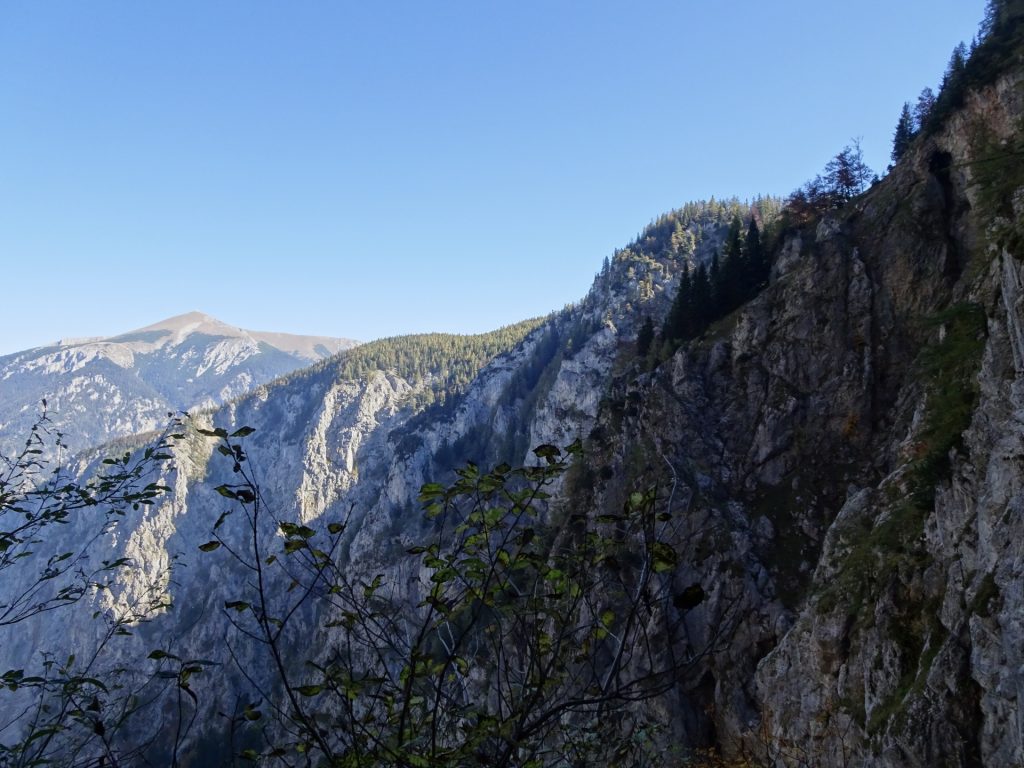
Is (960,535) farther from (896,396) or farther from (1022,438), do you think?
(896,396)

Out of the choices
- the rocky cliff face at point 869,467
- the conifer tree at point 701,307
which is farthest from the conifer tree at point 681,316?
Result: the rocky cliff face at point 869,467

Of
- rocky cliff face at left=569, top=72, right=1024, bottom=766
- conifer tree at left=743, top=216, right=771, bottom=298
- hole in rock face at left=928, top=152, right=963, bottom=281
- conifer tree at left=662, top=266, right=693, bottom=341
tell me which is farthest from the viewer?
conifer tree at left=662, top=266, right=693, bottom=341

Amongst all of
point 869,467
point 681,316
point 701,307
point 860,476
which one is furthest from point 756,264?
point 860,476

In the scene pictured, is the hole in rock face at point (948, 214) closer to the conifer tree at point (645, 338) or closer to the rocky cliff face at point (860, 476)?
the rocky cliff face at point (860, 476)

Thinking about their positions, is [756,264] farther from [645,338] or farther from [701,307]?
[645,338]

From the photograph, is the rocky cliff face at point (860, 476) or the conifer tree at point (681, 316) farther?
the conifer tree at point (681, 316)

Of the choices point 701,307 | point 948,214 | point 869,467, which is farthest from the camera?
point 701,307

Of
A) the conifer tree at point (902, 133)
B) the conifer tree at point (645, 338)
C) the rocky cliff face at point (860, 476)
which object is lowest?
the rocky cliff face at point (860, 476)

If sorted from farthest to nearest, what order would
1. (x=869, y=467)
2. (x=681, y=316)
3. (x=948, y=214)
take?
(x=681, y=316) → (x=948, y=214) → (x=869, y=467)

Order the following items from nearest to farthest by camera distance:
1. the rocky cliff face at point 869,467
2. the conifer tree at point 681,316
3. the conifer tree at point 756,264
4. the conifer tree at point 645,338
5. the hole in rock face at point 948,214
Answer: the rocky cliff face at point 869,467 → the hole in rock face at point 948,214 → the conifer tree at point 756,264 → the conifer tree at point 681,316 → the conifer tree at point 645,338

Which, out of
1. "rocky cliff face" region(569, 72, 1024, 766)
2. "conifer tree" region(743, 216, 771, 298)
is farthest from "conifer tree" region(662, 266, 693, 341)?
"rocky cliff face" region(569, 72, 1024, 766)

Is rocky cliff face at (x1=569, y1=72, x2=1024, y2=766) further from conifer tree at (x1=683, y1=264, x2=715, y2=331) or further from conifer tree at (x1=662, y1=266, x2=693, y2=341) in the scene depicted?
conifer tree at (x1=662, y1=266, x2=693, y2=341)

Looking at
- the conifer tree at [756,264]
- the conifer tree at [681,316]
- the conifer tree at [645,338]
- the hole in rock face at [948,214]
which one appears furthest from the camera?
the conifer tree at [645,338]

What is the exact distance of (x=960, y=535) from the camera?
16875 millimetres
